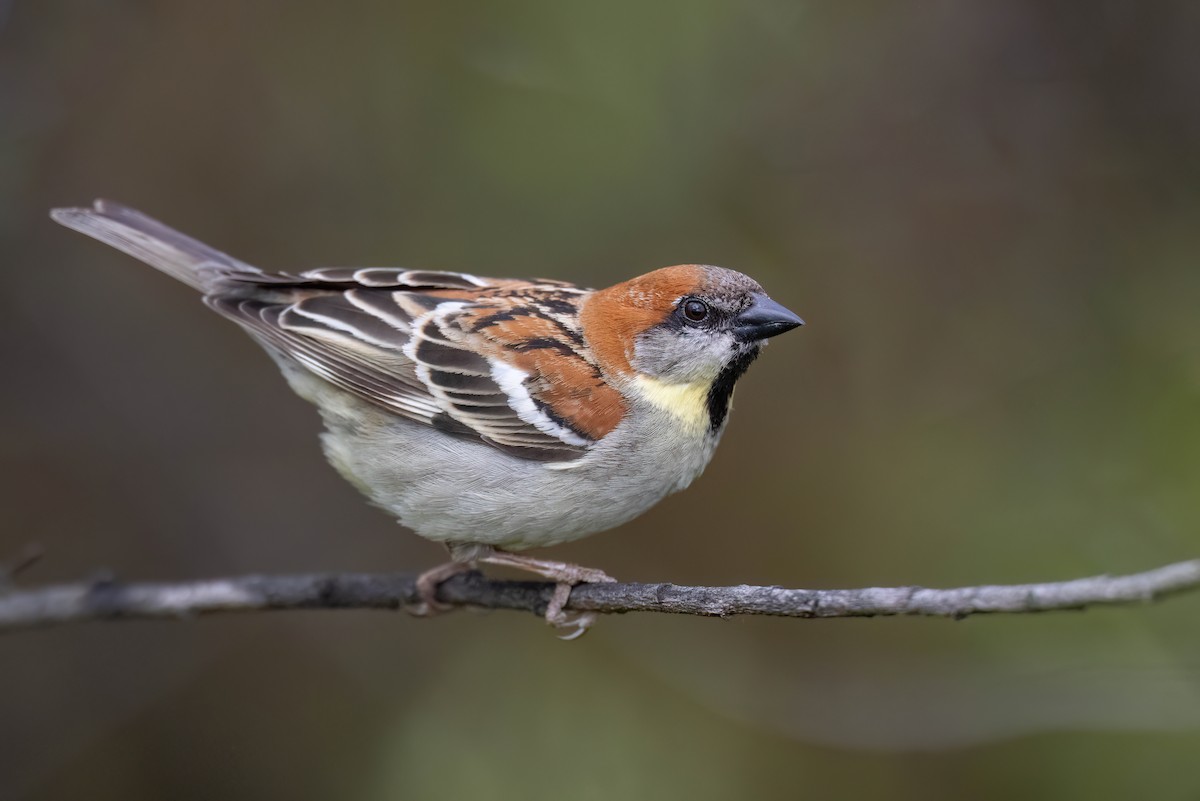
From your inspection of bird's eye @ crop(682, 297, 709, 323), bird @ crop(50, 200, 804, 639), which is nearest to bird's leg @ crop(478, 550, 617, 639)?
bird @ crop(50, 200, 804, 639)

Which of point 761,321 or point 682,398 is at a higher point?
point 761,321

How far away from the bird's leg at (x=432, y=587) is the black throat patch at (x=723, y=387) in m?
1.33

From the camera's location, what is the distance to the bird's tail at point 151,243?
17.6 ft

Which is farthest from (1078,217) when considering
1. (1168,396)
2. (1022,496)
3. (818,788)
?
(818,788)

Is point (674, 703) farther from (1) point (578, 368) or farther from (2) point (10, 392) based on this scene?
(2) point (10, 392)

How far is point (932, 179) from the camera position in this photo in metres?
7.21

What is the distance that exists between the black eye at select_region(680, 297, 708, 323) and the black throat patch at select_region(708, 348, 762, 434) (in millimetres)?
237

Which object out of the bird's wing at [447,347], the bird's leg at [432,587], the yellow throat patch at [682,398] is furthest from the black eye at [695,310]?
the bird's leg at [432,587]

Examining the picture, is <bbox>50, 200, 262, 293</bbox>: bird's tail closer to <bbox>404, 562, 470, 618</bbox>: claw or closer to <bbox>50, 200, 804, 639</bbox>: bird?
<bbox>50, 200, 804, 639</bbox>: bird

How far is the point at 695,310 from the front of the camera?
4.88m

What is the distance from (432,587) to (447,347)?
1.14 m

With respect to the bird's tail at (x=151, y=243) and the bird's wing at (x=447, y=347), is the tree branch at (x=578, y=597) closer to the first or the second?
the bird's wing at (x=447, y=347)

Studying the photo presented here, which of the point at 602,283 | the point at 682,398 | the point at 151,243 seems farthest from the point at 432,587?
the point at 602,283

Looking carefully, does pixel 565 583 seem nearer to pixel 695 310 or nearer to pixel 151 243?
pixel 695 310
